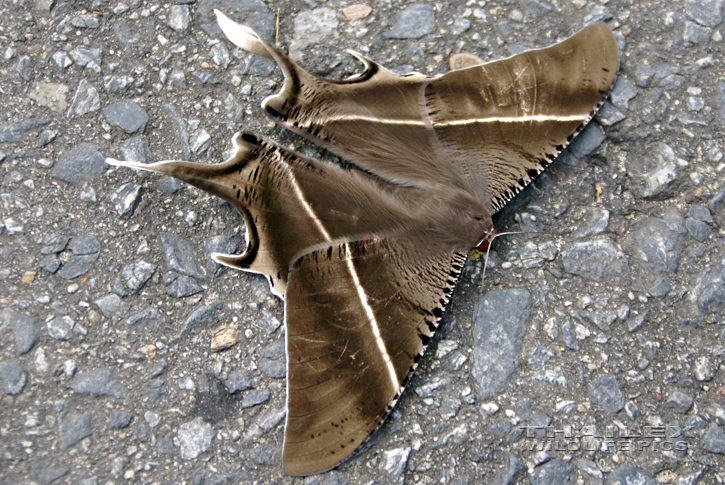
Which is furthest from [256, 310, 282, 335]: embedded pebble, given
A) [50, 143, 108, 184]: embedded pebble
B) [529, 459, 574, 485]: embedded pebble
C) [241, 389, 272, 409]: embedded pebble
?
[529, 459, 574, 485]: embedded pebble

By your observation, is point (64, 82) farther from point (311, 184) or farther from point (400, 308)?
point (400, 308)

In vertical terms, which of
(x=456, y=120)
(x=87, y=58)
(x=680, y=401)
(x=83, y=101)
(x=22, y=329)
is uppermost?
(x=87, y=58)

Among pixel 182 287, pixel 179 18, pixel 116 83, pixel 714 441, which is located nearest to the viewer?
pixel 714 441

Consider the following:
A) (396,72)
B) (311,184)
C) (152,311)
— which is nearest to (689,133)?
(396,72)

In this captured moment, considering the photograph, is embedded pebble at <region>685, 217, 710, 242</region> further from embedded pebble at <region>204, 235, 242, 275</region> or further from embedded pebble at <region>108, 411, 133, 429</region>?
embedded pebble at <region>108, 411, 133, 429</region>

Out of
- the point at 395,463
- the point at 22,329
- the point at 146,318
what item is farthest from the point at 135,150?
the point at 395,463

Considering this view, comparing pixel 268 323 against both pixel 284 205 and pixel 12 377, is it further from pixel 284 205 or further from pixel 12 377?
pixel 12 377

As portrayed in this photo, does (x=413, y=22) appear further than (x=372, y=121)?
Yes

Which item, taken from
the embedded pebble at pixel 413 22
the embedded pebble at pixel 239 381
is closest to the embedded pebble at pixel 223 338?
the embedded pebble at pixel 239 381
